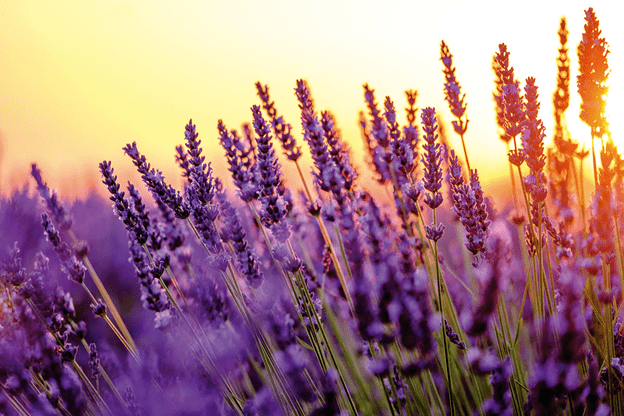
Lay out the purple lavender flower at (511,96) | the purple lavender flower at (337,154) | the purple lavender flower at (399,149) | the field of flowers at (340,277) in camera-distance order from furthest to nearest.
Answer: the purple lavender flower at (337,154), the purple lavender flower at (399,149), the purple lavender flower at (511,96), the field of flowers at (340,277)

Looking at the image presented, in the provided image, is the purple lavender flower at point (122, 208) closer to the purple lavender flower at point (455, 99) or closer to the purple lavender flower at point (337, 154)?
the purple lavender flower at point (337, 154)

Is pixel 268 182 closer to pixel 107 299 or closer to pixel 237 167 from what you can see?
pixel 237 167

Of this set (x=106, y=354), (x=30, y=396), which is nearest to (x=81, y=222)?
(x=106, y=354)

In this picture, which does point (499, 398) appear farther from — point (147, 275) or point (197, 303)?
point (147, 275)

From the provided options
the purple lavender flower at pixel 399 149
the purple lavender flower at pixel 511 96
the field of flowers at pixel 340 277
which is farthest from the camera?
the purple lavender flower at pixel 399 149

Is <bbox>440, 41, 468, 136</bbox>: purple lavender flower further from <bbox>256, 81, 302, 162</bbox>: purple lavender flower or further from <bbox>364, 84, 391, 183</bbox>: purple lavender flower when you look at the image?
<bbox>256, 81, 302, 162</bbox>: purple lavender flower

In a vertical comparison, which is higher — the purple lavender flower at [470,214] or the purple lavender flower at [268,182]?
the purple lavender flower at [268,182]

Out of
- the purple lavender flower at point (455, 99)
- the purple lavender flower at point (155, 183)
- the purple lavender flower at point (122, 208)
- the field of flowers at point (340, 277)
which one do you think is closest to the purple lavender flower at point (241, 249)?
the field of flowers at point (340, 277)

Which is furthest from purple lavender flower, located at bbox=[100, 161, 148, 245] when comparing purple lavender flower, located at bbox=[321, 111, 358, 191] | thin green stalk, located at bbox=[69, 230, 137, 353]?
purple lavender flower, located at bbox=[321, 111, 358, 191]

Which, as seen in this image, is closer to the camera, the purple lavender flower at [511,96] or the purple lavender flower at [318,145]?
the purple lavender flower at [511,96]

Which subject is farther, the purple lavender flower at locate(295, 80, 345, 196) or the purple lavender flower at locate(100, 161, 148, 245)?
the purple lavender flower at locate(295, 80, 345, 196)

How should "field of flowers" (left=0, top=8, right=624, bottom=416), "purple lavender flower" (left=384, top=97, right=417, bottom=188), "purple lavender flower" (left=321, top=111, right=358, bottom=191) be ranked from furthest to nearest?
"purple lavender flower" (left=321, top=111, right=358, bottom=191), "purple lavender flower" (left=384, top=97, right=417, bottom=188), "field of flowers" (left=0, top=8, right=624, bottom=416)
